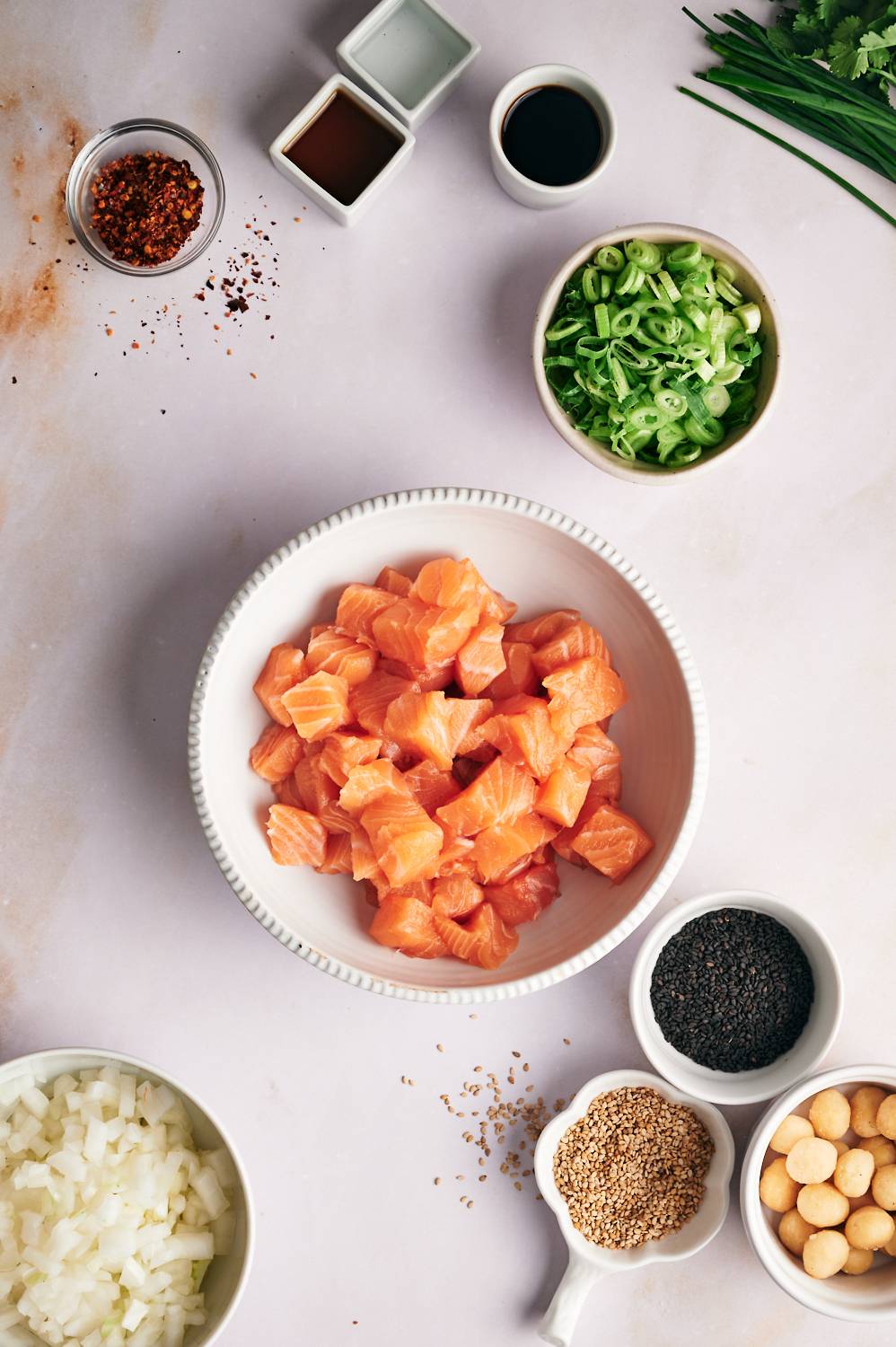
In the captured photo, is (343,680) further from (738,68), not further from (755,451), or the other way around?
(738,68)

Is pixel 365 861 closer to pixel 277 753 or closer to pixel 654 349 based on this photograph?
pixel 277 753

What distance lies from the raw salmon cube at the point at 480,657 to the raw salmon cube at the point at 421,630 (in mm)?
21

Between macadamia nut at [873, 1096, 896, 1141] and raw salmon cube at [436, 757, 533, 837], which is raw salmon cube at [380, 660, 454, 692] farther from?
macadamia nut at [873, 1096, 896, 1141]

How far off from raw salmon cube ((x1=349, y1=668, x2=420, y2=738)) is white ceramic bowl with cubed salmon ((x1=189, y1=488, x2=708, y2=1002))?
198mm

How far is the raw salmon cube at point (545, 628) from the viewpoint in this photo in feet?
7.02

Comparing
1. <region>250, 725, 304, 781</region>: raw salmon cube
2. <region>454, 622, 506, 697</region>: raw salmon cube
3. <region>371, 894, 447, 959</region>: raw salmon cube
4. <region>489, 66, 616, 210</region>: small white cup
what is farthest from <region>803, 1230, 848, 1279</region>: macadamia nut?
<region>489, 66, 616, 210</region>: small white cup

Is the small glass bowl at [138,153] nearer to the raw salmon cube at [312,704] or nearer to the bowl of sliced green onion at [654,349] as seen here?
the bowl of sliced green onion at [654,349]

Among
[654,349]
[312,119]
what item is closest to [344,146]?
[312,119]

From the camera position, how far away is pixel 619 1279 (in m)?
2.40

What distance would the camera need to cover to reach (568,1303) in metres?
2.27

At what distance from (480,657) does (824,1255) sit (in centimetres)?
151

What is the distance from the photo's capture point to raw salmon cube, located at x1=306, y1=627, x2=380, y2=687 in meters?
2.08

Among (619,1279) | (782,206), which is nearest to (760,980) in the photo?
(619,1279)

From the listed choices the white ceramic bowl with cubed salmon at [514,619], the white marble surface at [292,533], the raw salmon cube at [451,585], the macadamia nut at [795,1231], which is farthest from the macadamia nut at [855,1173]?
the raw salmon cube at [451,585]
